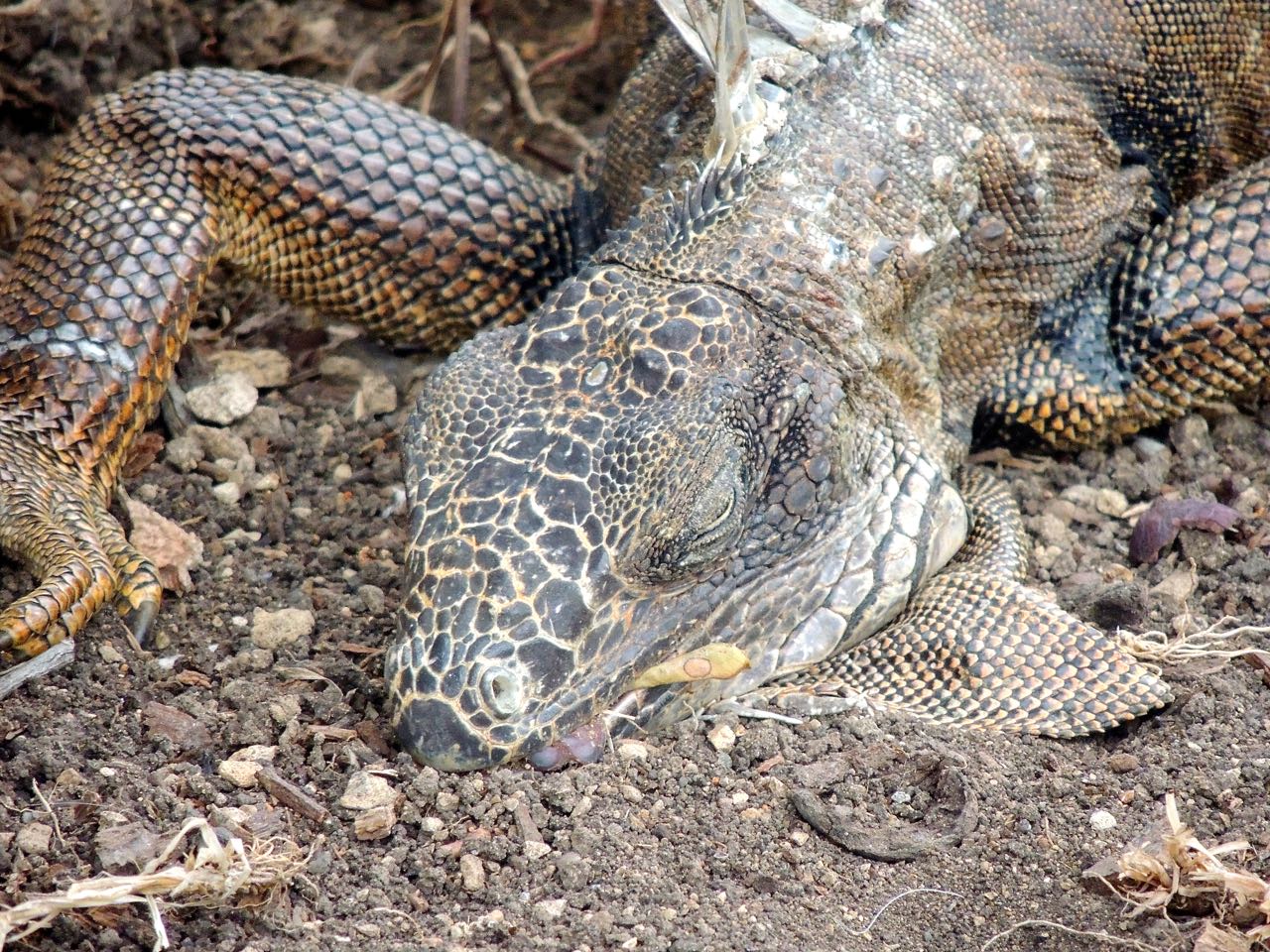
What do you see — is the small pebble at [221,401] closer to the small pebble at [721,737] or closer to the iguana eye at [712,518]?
the iguana eye at [712,518]

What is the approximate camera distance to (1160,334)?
518 cm

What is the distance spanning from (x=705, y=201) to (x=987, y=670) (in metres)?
1.64

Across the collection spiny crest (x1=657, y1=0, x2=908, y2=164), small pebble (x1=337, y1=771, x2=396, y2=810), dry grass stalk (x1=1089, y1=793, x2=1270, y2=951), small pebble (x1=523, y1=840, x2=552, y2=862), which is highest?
spiny crest (x1=657, y1=0, x2=908, y2=164)

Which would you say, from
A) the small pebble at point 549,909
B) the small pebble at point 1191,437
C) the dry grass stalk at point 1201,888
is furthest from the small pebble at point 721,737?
the small pebble at point 1191,437

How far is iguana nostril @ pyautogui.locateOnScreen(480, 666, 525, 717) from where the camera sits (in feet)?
11.3

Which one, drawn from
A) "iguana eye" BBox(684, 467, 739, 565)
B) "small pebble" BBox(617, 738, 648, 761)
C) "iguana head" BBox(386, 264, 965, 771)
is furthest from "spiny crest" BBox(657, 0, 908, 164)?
"small pebble" BBox(617, 738, 648, 761)

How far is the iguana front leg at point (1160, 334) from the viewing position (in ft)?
16.8

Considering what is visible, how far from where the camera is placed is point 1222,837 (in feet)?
11.4

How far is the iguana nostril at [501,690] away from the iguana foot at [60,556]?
1.27m

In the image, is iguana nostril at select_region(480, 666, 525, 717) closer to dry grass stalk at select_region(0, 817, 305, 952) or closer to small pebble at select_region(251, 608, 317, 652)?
dry grass stalk at select_region(0, 817, 305, 952)

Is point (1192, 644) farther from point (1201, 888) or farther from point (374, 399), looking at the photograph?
point (374, 399)

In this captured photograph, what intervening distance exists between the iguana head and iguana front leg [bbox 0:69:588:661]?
121cm

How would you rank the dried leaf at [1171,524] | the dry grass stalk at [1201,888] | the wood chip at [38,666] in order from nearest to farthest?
the dry grass stalk at [1201,888]
the wood chip at [38,666]
the dried leaf at [1171,524]

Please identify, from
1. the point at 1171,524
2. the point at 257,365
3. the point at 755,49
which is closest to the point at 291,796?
the point at 257,365
